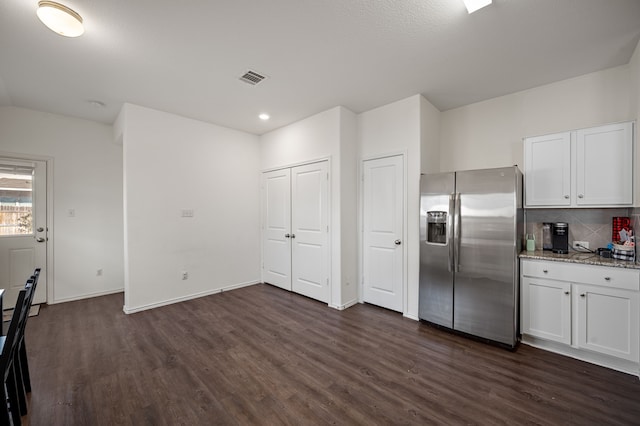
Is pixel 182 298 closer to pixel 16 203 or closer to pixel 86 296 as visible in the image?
pixel 86 296

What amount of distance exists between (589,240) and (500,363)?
5.56 feet

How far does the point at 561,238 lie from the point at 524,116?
58.1 inches

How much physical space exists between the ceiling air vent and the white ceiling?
80 millimetres

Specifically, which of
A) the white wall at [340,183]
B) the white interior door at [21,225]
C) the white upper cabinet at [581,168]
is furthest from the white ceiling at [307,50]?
the white interior door at [21,225]

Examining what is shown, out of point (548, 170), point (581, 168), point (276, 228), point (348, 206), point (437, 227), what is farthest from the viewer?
point (276, 228)

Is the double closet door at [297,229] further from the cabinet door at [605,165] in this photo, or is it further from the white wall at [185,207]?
the cabinet door at [605,165]

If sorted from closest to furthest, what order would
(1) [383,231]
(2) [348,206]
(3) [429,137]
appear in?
(3) [429,137]
(1) [383,231]
(2) [348,206]

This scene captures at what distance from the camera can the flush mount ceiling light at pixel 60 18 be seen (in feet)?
6.05

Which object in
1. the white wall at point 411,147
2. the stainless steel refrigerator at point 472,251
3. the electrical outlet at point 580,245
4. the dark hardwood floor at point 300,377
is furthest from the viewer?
the white wall at point 411,147

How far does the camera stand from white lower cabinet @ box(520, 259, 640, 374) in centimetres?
217

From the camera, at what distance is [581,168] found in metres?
2.61

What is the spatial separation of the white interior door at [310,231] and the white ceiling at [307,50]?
3.61ft

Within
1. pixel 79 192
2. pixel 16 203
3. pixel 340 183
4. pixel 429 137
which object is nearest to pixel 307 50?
pixel 340 183

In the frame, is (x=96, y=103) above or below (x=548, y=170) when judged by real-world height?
above
